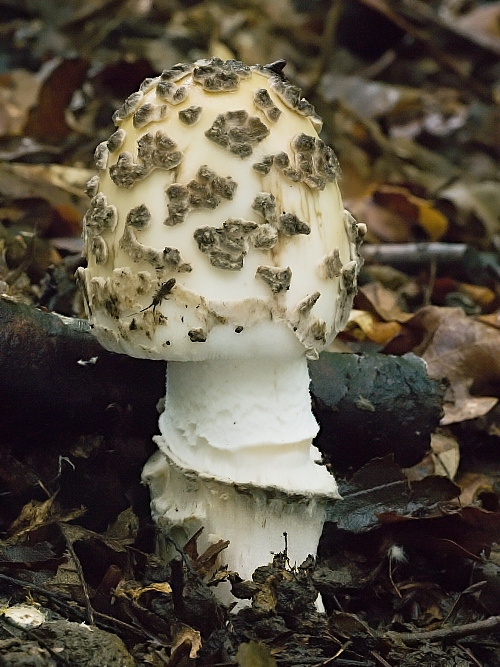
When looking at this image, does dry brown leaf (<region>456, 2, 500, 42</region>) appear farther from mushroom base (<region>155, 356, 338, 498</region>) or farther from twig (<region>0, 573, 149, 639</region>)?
twig (<region>0, 573, 149, 639</region>)

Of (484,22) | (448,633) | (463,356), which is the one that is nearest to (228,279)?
(448,633)

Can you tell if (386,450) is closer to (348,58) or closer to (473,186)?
(473,186)

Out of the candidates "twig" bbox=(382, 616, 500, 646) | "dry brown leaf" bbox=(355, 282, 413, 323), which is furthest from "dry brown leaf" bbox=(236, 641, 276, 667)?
"dry brown leaf" bbox=(355, 282, 413, 323)

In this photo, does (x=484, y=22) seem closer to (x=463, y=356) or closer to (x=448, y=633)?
(x=463, y=356)

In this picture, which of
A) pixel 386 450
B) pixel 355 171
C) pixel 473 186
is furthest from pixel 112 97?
pixel 386 450

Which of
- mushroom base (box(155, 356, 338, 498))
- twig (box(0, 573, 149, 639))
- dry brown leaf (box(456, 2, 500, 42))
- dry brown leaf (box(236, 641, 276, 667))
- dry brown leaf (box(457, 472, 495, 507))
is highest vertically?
mushroom base (box(155, 356, 338, 498))

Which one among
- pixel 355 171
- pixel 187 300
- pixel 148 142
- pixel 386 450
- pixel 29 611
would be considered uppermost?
pixel 148 142

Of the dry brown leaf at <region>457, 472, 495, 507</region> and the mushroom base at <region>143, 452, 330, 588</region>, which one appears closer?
the mushroom base at <region>143, 452, 330, 588</region>

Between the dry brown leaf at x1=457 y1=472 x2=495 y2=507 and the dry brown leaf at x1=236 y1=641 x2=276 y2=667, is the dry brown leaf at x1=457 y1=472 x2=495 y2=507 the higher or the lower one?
the lower one
